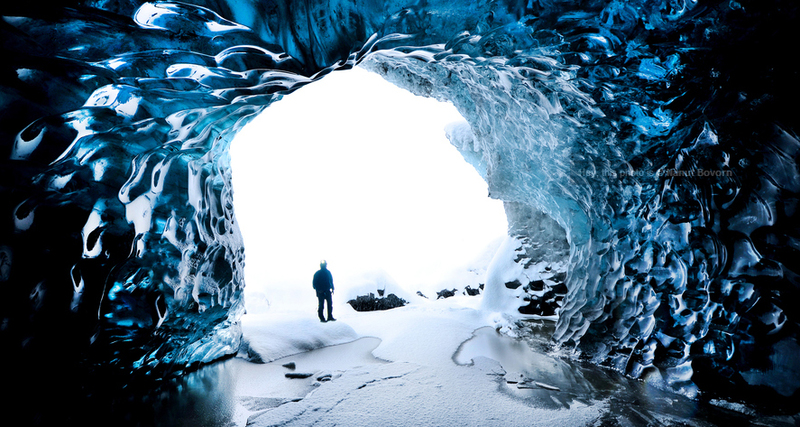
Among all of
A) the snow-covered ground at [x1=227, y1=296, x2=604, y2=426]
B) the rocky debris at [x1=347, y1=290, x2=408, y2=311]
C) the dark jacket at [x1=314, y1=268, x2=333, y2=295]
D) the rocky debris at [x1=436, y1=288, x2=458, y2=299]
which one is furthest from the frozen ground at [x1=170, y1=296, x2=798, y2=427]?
the rocky debris at [x1=436, y1=288, x2=458, y2=299]

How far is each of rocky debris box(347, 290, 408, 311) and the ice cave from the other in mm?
7131

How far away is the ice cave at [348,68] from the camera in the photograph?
6.77ft

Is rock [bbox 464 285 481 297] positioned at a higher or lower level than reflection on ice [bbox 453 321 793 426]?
lower

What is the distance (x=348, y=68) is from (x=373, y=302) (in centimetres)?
926

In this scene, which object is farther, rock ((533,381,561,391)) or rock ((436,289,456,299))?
rock ((436,289,456,299))

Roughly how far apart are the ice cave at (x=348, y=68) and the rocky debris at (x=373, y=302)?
7131 millimetres

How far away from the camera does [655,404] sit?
2.60 metres

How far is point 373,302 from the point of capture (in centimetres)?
1122

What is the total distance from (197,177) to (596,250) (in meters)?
Answer: 5.34

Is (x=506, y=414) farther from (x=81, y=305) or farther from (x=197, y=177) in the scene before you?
(x=197, y=177)

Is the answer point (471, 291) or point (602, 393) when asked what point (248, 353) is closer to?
point (602, 393)

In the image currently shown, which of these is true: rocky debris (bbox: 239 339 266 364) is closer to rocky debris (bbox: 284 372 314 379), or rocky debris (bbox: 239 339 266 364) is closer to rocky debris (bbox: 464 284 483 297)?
rocky debris (bbox: 284 372 314 379)

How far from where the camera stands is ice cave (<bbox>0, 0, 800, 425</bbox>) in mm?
2064

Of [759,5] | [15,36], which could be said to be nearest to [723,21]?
[759,5]
